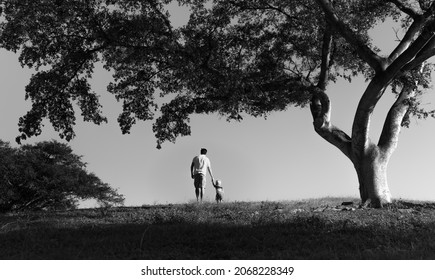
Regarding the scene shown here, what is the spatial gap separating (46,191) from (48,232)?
27045mm

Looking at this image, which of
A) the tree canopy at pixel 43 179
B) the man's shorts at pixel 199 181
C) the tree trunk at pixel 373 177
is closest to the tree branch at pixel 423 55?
the tree trunk at pixel 373 177

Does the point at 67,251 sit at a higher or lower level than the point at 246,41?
lower

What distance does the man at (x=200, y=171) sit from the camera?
19.6 meters

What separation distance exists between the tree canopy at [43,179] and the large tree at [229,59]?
17947 mm

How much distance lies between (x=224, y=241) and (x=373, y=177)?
342 inches

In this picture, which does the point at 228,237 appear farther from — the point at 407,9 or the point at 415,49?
the point at 407,9

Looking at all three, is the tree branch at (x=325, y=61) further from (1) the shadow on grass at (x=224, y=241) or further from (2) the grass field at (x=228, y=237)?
A: (1) the shadow on grass at (x=224, y=241)

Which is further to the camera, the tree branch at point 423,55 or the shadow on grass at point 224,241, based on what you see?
the tree branch at point 423,55

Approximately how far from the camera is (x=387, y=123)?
18375 mm

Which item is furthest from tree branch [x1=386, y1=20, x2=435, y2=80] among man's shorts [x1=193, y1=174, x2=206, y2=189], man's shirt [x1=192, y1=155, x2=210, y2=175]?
man's shorts [x1=193, y1=174, x2=206, y2=189]

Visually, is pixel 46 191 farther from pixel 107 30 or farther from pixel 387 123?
pixel 387 123

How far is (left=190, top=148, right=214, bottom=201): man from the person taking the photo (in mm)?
19578

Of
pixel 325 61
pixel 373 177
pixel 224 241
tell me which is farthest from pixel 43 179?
pixel 224 241

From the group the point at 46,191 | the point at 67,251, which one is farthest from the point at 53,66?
the point at 46,191
